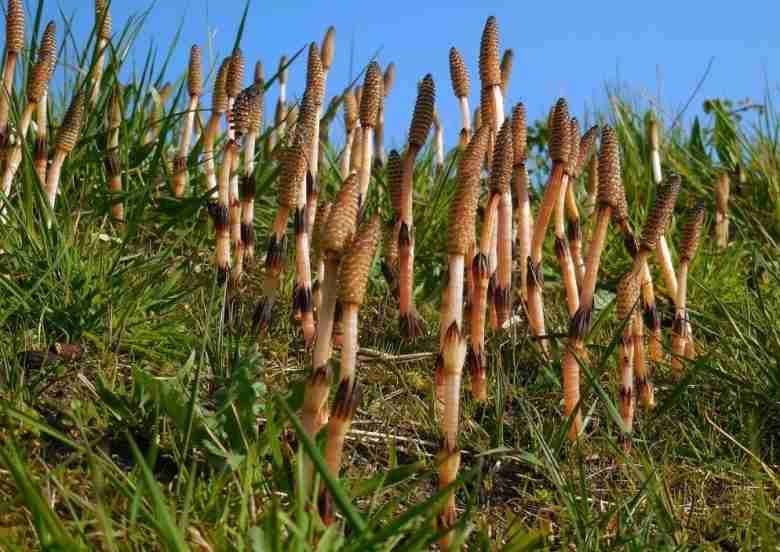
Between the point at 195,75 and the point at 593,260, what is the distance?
1948mm

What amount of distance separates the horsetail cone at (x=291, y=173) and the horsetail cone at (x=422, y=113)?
0.28 meters

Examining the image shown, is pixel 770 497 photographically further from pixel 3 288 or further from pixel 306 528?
pixel 3 288

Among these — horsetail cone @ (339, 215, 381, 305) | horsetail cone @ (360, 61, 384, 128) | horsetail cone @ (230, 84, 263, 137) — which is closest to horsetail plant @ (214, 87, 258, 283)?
horsetail cone @ (230, 84, 263, 137)

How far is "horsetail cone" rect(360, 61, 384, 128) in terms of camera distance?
2.65m

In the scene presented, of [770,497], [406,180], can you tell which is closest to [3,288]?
[406,180]

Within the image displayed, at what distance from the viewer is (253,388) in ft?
6.51

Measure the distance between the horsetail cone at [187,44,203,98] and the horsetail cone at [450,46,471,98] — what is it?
110cm

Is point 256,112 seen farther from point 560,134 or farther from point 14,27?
point 560,134

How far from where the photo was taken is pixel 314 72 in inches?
111

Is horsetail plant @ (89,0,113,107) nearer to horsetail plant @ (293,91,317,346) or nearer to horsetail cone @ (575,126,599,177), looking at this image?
horsetail plant @ (293,91,317,346)

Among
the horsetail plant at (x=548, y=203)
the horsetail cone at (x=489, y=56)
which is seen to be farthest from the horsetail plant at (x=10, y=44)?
the horsetail plant at (x=548, y=203)

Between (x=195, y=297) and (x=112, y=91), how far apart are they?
1.16 m

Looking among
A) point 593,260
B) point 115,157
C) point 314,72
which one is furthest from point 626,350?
point 115,157

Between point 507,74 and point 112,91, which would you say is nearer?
point 507,74
